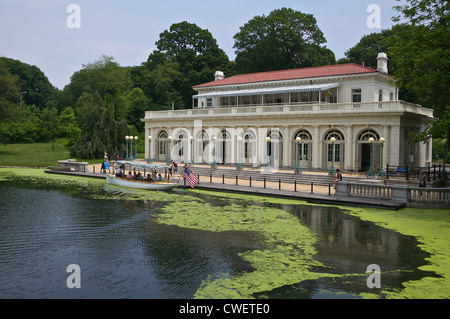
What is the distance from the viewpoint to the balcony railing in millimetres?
36156

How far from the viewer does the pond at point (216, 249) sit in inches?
449

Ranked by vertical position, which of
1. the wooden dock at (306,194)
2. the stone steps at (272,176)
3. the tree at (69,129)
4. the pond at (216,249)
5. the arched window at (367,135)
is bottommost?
the pond at (216,249)

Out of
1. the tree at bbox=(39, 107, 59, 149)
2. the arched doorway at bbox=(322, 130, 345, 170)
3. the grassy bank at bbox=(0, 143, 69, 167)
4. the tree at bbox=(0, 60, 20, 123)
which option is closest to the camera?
the arched doorway at bbox=(322, 130, 345, 170)

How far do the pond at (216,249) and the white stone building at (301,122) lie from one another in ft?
50.3

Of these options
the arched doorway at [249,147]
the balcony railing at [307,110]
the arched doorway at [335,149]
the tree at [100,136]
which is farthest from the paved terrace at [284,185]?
the tree at [100,136]

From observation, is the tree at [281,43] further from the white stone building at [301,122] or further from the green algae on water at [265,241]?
the green algae on water at [265,241]

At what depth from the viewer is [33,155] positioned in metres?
59.8

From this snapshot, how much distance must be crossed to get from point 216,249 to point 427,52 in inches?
774

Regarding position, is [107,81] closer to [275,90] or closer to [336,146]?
[275,90]

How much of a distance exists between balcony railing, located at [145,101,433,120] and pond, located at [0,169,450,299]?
1551cm

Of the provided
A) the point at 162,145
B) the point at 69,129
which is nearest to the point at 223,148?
the point at 162,145

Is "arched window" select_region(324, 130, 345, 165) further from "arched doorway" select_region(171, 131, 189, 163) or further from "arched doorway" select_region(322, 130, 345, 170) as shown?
"arched doorway" select_region(171, 131, 189, 163)

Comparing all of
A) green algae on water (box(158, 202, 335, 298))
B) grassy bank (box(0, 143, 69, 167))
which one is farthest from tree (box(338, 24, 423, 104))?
grassy bank (box(0, 143, 69, 167))
